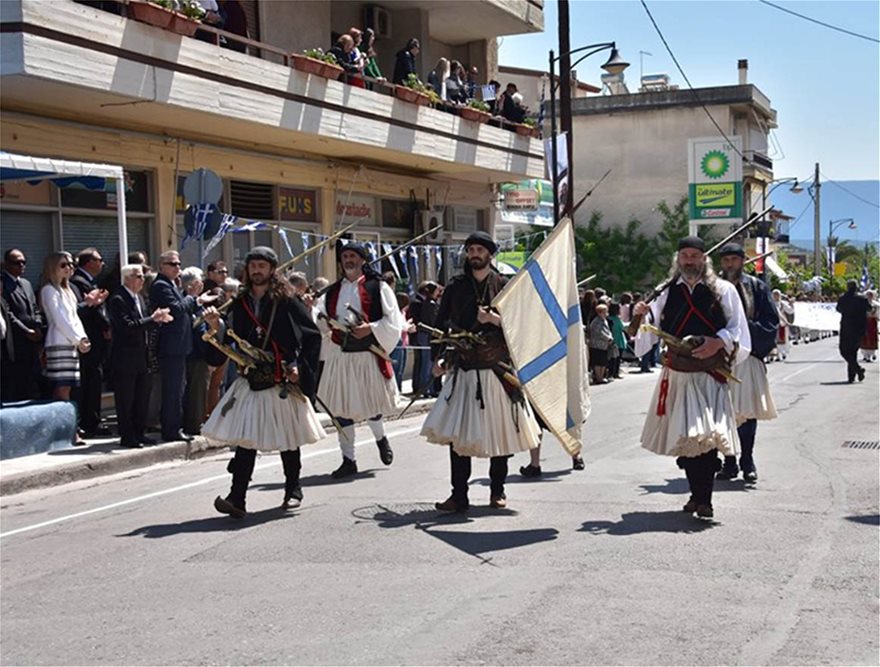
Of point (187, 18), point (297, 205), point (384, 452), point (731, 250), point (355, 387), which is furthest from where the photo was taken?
point (297, 205)

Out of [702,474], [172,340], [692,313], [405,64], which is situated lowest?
[702,474]

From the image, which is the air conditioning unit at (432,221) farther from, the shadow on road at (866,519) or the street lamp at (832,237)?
the street lamp at (832,237)

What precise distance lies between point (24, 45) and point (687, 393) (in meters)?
8.55

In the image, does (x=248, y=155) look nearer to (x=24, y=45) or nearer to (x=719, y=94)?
(x=24, y=45)

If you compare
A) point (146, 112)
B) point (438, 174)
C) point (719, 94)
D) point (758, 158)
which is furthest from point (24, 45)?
point (758, 158)

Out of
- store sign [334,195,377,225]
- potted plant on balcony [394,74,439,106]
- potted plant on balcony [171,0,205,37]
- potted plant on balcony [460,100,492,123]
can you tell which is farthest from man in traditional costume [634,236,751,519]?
potted plant on balcony [460,100,492,123]

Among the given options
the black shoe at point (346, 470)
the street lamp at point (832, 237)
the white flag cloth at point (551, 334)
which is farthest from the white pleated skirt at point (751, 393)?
the street lamp at point (832, 237)

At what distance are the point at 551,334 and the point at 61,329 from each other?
600 cm

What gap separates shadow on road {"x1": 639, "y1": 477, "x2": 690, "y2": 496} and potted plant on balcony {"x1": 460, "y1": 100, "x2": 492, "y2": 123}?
14888mm

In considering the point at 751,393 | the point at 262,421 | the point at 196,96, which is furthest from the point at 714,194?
the point at 262,421

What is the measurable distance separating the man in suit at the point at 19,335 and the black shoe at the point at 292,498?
469 centimetres

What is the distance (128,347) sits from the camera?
12008mm

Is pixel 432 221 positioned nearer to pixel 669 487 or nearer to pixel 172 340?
pixel 172 340

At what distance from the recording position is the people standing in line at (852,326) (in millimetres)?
22120
